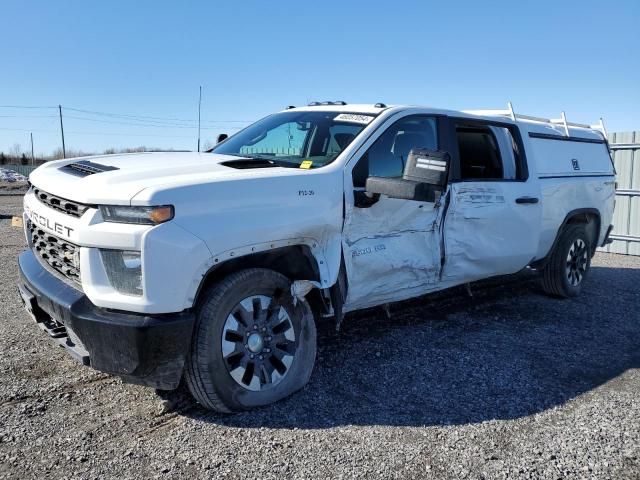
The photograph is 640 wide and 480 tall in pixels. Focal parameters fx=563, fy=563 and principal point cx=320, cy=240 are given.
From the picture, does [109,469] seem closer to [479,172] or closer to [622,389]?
[622,389]

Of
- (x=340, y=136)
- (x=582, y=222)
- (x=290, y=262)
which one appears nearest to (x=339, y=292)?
(x=290, y=262)

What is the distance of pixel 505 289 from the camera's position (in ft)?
23.7

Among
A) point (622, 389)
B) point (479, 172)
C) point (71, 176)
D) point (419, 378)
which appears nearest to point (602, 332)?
point (622, 389)

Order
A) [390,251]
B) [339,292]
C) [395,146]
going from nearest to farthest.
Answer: [339,292] < [390,251] < [395,146]

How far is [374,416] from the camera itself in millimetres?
3586

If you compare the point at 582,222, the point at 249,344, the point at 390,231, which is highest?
the point at 390,231

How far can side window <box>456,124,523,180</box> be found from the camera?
206 inches

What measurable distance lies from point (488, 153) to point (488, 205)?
0.72 metres

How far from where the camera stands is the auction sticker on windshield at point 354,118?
14.5ft

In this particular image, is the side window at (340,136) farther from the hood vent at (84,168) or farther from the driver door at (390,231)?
the hood vent at (84,168)

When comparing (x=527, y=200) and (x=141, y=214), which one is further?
(x=527, y=200)

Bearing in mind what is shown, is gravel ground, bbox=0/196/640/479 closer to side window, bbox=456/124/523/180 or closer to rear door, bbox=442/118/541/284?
rear door, bbox=442/118/541/284

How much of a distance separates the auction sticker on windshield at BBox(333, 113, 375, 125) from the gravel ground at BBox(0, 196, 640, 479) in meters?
1.88

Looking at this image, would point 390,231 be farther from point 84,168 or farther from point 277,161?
point 84,168
